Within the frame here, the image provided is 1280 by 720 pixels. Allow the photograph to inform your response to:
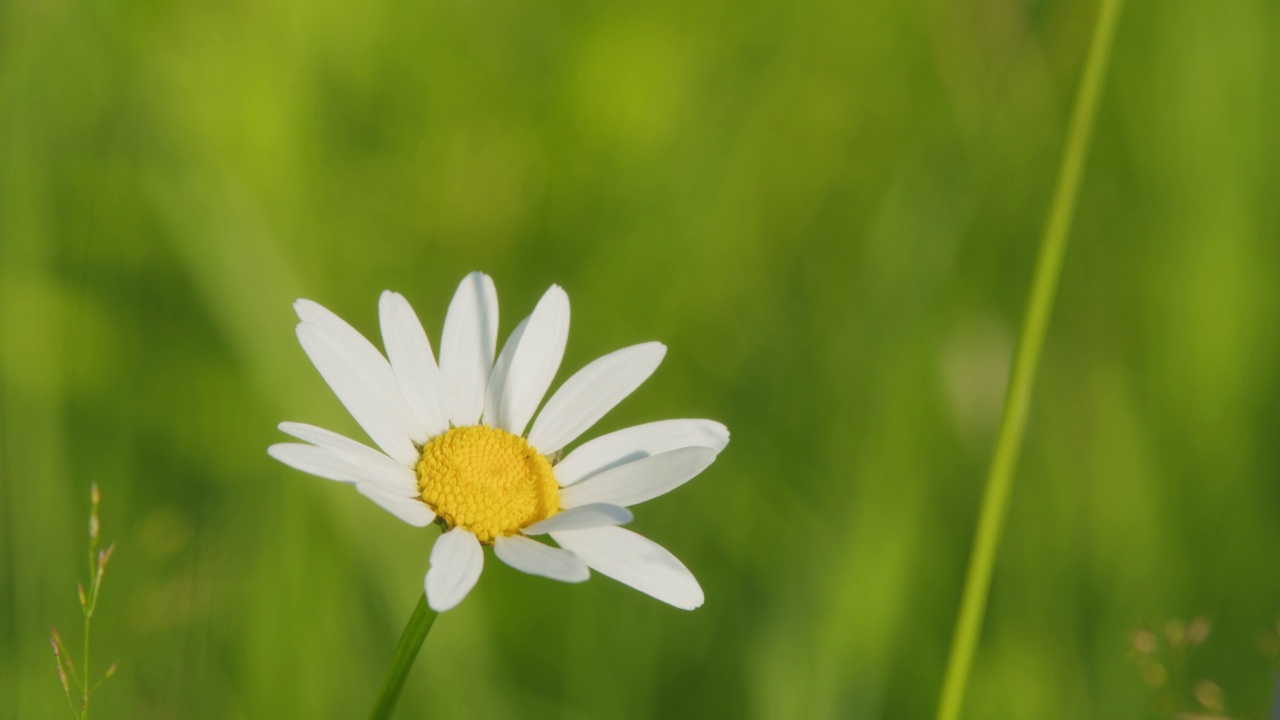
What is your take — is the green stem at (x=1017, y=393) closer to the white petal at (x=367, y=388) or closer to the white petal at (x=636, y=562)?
the white petal at (x=636, y=562)

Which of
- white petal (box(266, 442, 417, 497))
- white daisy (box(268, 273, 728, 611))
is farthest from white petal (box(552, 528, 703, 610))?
white petal (box(266, 442, 417, 497))

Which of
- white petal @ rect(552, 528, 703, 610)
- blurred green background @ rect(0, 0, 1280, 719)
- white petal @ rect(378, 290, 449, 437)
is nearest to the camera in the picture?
white petal @ rect(552, 528, 703, 610)

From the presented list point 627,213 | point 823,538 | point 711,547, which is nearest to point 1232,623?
point 823,538

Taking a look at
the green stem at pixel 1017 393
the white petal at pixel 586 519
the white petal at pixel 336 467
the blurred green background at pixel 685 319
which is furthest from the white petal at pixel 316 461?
the blurred green background at pixel 685 319

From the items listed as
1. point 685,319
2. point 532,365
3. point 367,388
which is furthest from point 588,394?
point 685,319

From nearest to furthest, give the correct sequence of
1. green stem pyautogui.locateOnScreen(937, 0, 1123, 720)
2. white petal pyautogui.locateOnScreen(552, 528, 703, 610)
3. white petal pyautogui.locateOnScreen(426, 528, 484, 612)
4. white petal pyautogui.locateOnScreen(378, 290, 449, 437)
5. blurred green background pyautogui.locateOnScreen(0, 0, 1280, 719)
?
white petal pyautogui.locateOnScreen(426, 528, 484, 612) < white petal pyautogui.locateOnScreen(552, 528, 703, 610) < white petal pyautogui.locateOnScreen(378, 290, 449, 437) < green stem pyautogui.locateOnScreen(937, 0, 1123, 720) < blurred green background pyautogui.locateOnScreen(0, 0, 1280, 719)

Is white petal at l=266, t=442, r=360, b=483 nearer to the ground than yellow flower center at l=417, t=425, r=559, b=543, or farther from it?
farther from it

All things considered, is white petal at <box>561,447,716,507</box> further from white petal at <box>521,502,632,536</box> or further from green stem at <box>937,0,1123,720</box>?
green stem at <box>937,0,1123,720</box>
